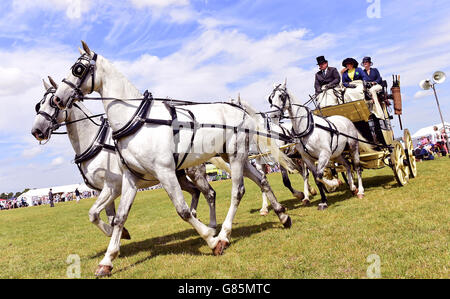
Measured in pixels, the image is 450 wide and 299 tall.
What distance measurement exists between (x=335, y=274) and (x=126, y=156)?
3411mm

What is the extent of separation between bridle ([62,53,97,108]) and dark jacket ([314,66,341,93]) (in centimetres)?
742

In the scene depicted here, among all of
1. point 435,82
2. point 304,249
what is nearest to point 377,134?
point 304,249

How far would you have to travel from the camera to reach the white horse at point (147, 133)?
17.0 ft

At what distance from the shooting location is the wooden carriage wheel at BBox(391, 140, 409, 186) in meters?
10.2

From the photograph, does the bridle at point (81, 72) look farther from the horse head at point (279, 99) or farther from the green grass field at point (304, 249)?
the horse head at point (279, 99)

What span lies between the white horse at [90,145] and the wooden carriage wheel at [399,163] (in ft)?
24.5

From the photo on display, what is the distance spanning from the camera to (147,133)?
17.1ft

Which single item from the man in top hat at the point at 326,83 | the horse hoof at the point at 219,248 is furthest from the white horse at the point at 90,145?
the man in top hat at the point at 326,83

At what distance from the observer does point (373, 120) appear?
1066cm

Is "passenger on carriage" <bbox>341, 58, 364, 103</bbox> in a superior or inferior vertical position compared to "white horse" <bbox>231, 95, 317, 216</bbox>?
superior
